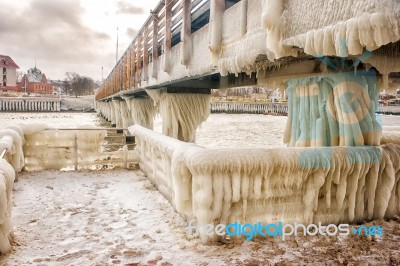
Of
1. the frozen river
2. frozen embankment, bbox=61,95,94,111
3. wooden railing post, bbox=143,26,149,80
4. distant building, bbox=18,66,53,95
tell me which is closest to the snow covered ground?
wooden railing post, bbox=143,26,149,80

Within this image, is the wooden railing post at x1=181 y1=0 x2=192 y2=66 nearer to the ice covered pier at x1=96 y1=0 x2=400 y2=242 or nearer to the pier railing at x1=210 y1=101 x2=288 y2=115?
the ice covered pier at x1=96 y1=0 x2=400 y2=242

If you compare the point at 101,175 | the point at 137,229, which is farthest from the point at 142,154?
the point at 137,229

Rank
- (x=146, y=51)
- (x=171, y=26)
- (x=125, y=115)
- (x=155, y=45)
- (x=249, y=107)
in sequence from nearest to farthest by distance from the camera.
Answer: (x=171, y=26), (x=155, y=45), (x=146, y=51), (x=125, y=115), (x=249, y=107)

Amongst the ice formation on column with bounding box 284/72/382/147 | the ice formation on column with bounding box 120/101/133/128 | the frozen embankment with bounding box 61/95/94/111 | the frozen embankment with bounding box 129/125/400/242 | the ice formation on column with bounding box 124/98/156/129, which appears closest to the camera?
the frozen embankment with bounding box 129/125/400/242

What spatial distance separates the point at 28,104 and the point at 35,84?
3848cm

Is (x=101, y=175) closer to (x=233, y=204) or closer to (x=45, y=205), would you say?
(x=45, y=205)

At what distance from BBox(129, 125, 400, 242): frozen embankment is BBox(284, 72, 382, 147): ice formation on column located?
271 millimetres

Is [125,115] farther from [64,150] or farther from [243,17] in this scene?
[243,17]

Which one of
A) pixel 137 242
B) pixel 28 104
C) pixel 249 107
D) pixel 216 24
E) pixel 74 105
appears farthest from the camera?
pixel 74 105

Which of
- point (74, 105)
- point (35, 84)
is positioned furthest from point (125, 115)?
point (35, 84)

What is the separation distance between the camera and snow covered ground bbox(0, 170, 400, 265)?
130 inches

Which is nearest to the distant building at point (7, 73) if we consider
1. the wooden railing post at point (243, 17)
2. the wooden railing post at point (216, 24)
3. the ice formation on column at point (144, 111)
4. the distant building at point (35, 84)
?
the distant building at point (35, 84)

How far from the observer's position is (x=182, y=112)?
29.2 ft

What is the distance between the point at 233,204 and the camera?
3.74 meters
